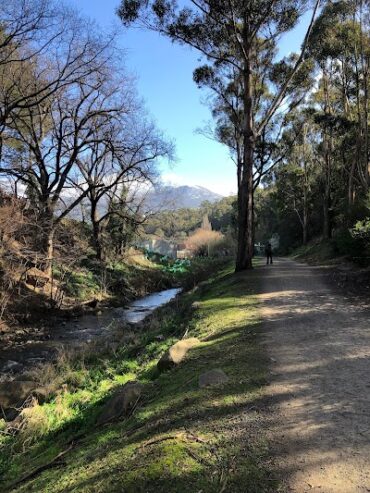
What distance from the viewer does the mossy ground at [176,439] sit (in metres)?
3.83

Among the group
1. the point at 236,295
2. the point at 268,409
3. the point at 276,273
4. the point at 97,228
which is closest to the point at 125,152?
the point at 97,228

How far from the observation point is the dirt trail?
368cm

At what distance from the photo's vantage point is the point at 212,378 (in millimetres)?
6109

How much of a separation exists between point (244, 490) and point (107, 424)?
309 cm

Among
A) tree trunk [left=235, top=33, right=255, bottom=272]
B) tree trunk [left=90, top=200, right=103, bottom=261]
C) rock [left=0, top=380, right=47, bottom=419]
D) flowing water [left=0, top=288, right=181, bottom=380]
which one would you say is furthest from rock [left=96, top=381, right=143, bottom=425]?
tree trunk [left=90, top=200, right=103, bottom=261]

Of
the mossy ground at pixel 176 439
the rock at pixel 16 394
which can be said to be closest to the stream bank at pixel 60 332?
the rock at pixel 16 394

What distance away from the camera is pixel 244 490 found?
352 cm

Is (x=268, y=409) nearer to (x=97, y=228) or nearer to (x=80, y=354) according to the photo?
(x=80, y=354)

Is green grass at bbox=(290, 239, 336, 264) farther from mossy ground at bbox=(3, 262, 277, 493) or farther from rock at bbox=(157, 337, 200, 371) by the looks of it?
mossy ground at bbox=(3, 262, 277, 493)

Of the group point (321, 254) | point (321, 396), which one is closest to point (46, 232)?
point (321, 254)

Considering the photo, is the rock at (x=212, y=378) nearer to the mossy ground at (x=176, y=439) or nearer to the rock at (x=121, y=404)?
the mossy ground at (x=176, y=439)

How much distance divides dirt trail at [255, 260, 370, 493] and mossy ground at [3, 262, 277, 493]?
245 mm

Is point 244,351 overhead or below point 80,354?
overhead

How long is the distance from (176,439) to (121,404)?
2.21 m
